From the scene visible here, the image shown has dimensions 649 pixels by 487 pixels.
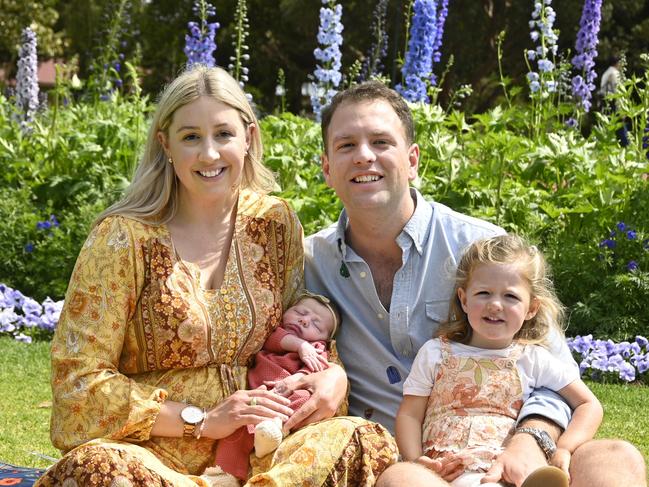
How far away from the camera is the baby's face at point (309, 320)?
3.57 metres

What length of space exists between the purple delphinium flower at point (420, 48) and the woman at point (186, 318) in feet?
13.3

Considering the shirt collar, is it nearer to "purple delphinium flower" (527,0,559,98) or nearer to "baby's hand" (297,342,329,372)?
"baby's hand" (297,342,329,372)

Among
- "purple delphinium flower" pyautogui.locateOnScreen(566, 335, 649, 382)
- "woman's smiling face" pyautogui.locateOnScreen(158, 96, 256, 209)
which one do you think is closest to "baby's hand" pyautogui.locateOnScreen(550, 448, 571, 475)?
"woman's smiling face" pyautogui.locateOnScreen(158, 96, 256, 209)

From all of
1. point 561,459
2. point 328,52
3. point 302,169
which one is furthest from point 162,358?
point 328,52

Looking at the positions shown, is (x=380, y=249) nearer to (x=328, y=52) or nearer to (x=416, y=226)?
(x=416, y=226)

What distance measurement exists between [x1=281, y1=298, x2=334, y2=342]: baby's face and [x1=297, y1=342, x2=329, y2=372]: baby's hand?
0.06 meters

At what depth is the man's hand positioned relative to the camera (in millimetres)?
3326

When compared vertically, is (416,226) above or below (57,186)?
above

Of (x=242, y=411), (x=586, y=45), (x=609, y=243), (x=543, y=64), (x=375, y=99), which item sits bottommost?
(x=242, y=411)

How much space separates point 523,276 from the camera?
3.41 m

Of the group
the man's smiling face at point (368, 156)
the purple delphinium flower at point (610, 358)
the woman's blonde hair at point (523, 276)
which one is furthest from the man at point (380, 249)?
the purple delphinium flower at point (610, 358)

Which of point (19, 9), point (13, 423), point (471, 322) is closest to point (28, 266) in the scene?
point (13, 423)

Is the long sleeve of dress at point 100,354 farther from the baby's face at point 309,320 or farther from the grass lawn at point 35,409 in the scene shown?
the grass lawn at point 35,409

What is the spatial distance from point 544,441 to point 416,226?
36.7 inches
